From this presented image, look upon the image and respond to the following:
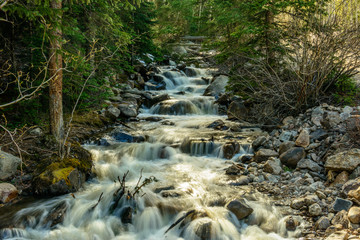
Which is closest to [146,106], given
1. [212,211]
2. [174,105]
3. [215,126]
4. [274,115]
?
[174,105]

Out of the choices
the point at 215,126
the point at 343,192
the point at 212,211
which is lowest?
the point at 212,211

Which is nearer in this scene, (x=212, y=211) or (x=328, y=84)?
(x=212, y=211)

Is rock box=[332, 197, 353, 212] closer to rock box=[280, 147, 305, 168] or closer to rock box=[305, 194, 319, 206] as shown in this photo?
rock box=[305, 194, 319, 206]

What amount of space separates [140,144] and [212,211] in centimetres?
429

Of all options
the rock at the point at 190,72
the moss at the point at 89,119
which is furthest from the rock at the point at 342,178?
the rock at the point at 190,72

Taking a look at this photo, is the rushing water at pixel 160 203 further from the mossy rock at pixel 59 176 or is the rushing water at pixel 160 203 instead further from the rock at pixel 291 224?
the mossy rock at pixel 59 176

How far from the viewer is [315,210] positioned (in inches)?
178

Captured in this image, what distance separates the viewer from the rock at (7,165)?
5.65 m

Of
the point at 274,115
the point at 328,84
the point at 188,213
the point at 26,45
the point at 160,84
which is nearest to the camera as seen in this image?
the point at 188,213

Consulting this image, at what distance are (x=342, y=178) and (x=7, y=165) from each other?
24.1 feet

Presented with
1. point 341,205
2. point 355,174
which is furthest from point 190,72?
point 341,205

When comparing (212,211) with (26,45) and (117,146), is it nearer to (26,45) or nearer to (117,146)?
(117,146)

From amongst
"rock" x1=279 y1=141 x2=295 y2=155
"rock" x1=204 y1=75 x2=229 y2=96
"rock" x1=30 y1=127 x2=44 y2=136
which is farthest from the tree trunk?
"rock" x1=204 y1=75 x2=229 y2=96

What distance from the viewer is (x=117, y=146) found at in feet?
28.5
